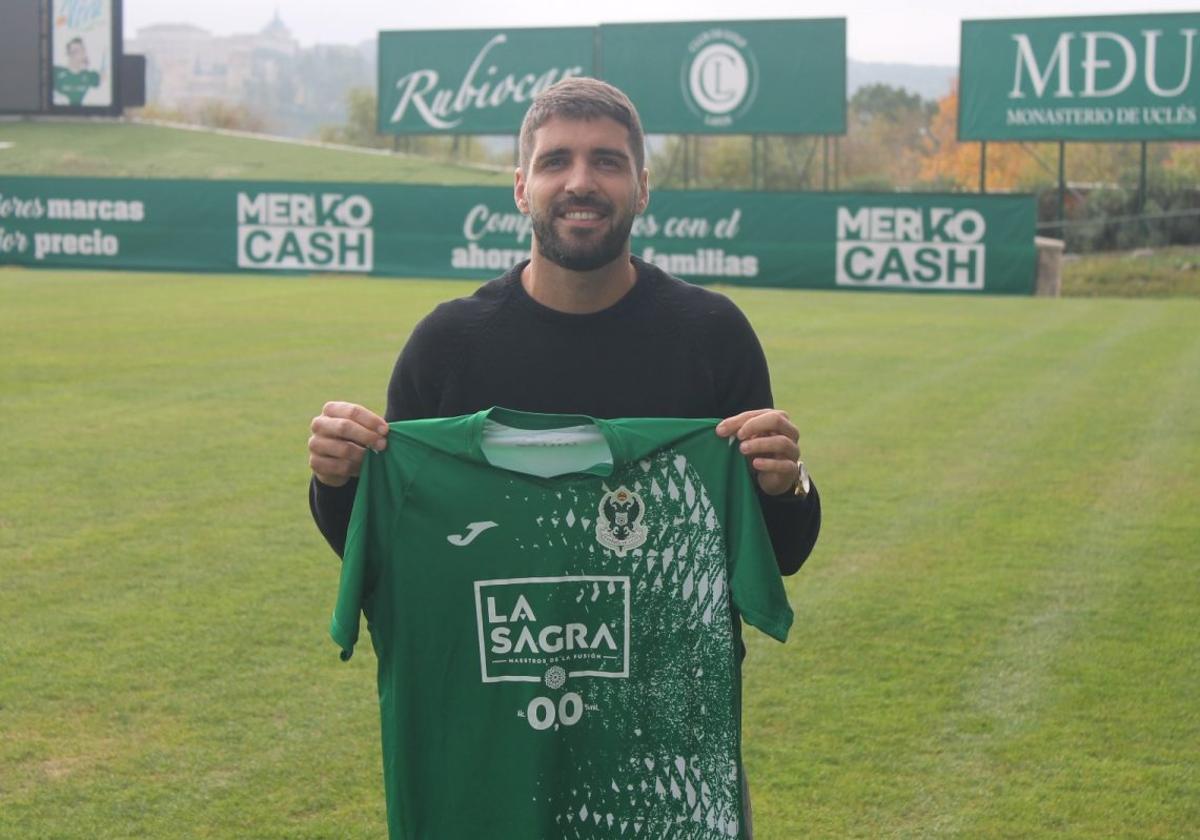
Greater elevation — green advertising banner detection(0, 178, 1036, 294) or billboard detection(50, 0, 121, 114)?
billboard detection(50, 0, 121, 114)

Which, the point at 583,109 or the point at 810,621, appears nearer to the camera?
the point at 583,109

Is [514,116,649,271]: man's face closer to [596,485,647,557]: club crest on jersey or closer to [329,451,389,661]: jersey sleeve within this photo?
[596,485,647,557]: club crest on jersey

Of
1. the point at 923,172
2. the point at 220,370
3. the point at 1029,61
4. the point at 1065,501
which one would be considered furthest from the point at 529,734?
the point at 923,172

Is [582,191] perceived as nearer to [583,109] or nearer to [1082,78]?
[583,109]

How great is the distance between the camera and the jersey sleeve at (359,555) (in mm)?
3186

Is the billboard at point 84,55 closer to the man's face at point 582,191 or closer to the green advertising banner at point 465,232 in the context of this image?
the green advertising banner at point 465,232

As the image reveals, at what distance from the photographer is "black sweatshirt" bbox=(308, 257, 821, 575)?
3.26 metres

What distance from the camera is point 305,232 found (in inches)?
1177

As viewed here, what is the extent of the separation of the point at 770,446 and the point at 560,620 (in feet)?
1.83

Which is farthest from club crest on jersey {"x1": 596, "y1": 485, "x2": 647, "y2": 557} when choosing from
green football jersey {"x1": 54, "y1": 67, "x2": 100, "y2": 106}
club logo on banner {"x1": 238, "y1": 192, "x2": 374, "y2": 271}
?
green football jersey {"x1": 54, "y1": 67, "x2": 100, "y2": 106}

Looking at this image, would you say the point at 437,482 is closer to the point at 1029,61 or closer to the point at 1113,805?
the point at 1113,805

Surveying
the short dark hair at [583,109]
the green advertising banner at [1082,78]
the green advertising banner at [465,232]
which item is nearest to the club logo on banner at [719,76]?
the green advertising banner at [1082,78]

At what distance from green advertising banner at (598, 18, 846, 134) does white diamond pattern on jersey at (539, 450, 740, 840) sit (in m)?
30.7

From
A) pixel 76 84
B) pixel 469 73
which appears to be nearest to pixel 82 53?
pixel 76 84
